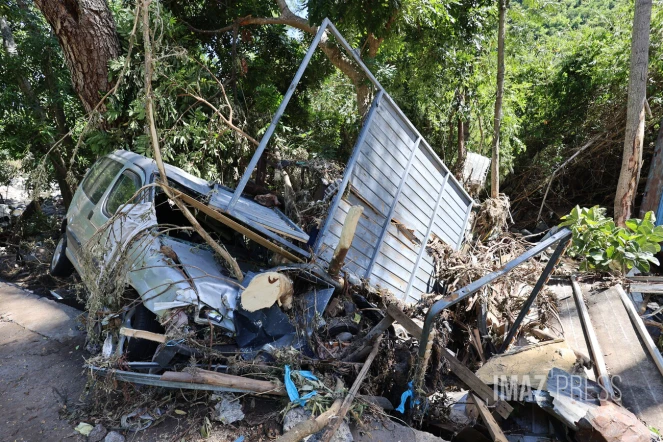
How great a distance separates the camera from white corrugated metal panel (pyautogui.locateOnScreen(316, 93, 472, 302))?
4695 millimetres

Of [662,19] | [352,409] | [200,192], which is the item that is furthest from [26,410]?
[662,19]

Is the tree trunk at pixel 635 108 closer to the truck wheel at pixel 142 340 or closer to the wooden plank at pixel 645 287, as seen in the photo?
the wooden plank at pixel 645 287

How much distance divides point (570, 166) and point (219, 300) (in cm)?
828

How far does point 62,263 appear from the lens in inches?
216

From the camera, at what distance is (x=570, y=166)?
888cm

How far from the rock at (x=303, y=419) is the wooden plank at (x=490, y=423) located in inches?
36.2

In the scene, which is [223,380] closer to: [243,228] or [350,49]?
[243,228]

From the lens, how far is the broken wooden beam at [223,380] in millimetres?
2869

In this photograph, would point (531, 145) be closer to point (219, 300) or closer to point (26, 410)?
point (219, 300)

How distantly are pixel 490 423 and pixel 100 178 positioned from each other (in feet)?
15.6

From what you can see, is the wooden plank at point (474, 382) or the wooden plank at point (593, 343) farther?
the wooden plank at point (593, 343)

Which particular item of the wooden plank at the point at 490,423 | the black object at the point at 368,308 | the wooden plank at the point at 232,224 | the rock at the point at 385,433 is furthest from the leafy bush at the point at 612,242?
the wooden plank at the point at 232,224

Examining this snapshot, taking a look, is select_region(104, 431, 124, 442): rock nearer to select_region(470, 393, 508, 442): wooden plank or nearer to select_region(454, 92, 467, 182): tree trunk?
select_region(470, 393, 508, 442): wooden plank

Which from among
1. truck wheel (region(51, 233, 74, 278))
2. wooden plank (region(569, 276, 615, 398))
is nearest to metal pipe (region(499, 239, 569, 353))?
wooden plank (region(569, 276, 615, 398))
